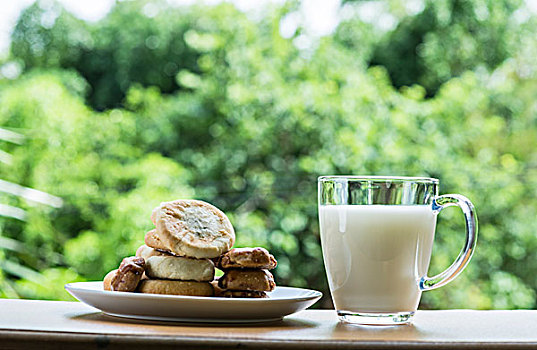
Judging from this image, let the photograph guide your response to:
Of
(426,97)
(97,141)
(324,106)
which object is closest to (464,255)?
(324,106)

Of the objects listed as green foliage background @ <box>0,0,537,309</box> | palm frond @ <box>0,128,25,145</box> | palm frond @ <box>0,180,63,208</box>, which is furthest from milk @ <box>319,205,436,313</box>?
palm frond @ <box>0,128,25,145</box>

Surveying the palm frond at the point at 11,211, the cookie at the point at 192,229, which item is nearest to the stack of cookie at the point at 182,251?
the cookie at the point at 192,229

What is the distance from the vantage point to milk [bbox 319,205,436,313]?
0.71 metres

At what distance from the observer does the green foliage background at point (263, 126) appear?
3.32 meters

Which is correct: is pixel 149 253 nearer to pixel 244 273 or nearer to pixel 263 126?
pixel 244 273

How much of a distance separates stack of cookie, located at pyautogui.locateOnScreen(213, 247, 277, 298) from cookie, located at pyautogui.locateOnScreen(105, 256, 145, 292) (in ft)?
0.26

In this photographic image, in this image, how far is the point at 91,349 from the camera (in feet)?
1.90

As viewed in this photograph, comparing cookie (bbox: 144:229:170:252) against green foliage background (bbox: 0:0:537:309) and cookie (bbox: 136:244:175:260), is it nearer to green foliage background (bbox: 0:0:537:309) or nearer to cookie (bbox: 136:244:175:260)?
cookie (bbox: 136:244:175:260)

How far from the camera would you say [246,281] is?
71 centimetres

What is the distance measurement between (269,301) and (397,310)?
0.14 meters

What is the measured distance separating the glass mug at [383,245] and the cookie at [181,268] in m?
0.13

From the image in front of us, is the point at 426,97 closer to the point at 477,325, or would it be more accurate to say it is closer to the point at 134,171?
the point at 134,171

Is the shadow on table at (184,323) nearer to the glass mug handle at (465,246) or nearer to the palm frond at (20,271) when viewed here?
the glass mug handle at (465,246)

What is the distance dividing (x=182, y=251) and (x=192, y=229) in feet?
0.10
